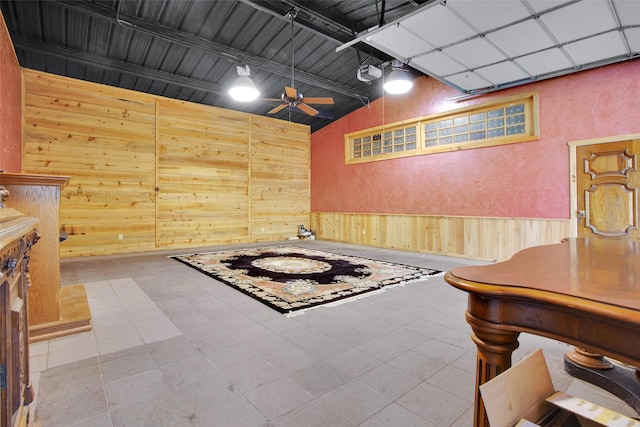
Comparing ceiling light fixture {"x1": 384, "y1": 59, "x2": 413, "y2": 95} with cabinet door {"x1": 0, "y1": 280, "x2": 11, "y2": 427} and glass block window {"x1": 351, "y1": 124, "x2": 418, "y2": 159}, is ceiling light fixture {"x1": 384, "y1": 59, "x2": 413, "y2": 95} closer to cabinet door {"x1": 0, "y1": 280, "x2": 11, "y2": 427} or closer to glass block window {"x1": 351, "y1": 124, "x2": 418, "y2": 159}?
glass block window {"x1": 351, "y1": 124, "x2": 418, "y2": 159}

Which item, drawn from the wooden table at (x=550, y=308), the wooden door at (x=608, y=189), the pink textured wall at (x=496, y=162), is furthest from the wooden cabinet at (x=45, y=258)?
the wooden door at (x=608, y=189)

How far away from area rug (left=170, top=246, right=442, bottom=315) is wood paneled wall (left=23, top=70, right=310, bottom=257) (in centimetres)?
148

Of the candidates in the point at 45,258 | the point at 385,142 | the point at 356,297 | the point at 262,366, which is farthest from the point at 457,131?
the point at 45,258

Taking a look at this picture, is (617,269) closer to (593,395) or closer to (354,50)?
(593,395)

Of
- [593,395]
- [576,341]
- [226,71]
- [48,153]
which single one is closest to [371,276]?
[593,395]

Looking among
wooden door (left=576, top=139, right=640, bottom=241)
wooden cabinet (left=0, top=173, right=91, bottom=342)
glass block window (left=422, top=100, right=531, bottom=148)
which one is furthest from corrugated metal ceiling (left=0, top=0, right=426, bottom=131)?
wooden door (left=576, top=139, right=640, bottom=241)

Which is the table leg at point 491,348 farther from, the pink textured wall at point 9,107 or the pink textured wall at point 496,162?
the pink textured wall at point 496,162

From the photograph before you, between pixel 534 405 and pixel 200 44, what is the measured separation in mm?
6011

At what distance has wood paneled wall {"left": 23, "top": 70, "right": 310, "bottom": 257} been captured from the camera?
553 cm

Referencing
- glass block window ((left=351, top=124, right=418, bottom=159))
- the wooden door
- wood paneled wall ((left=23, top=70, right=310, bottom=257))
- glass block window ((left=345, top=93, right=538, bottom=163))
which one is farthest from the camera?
glass block window ((left=351, top=124, right=418, bottom=159))

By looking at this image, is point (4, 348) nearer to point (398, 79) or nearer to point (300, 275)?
point (300, 275)

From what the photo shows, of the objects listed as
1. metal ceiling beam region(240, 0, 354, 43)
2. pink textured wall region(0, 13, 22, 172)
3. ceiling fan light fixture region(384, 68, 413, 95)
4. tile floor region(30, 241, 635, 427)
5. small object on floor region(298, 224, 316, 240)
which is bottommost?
tile floor region(30, 241, 635, 427)

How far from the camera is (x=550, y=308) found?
0.76 meters

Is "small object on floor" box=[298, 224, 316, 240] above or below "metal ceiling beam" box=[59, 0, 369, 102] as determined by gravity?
below
